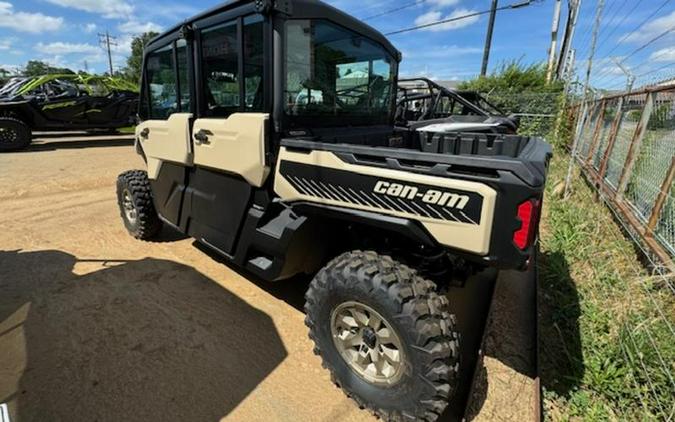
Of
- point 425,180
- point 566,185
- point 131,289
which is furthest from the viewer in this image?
point 566,185

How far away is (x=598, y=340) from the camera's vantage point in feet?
8.14

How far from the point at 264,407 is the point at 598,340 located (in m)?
2.28

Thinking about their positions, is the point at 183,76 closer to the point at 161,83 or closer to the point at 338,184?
the point at 161,83

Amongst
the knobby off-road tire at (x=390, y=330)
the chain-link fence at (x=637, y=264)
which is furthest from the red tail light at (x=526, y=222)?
the chain-link fence at (x=637, y=264)

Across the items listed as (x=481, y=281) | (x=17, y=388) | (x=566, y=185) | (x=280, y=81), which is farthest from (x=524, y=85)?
(x=17, y=388)

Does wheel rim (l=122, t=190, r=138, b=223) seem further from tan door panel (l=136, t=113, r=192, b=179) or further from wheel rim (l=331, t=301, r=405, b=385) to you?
wheel rim (l=331, t=301, r=405, b=385)

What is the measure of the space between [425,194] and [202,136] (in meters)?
1.89

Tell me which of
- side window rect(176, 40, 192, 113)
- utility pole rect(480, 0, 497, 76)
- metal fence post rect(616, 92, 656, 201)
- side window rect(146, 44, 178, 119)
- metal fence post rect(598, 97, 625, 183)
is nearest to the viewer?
side window rect(176, 40, 192, 113)

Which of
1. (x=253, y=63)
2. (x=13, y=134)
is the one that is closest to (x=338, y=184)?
(x=253, y=63)

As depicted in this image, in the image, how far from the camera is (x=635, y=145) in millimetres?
4281

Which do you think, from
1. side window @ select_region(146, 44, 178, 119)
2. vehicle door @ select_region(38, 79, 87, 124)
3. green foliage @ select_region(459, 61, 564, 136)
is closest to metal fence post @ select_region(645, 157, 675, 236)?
side window @ select_region(146, 44, 178, 119)

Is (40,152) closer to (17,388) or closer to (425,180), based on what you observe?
(17,388)

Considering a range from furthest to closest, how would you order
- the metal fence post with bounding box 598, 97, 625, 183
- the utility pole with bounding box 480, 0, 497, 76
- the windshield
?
the utility pole with bounding box 480, 0, 497, 76 < the metal fence post with bounding box 598, 97, 625, 183 < the windshield

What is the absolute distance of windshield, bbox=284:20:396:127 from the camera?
7.96 feet
